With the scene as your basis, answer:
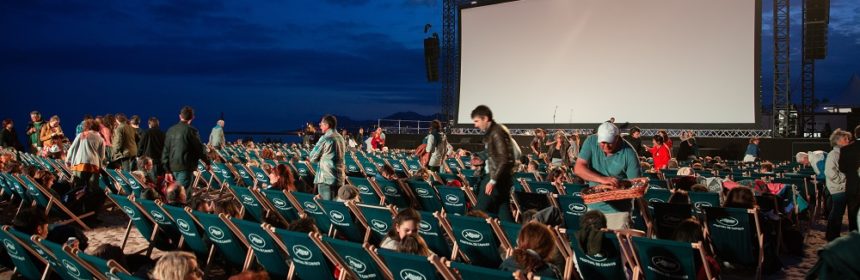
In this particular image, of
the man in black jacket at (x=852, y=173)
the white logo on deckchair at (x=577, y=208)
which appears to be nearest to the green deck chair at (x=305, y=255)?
the white logo on deckchair at (x=577, y=208)

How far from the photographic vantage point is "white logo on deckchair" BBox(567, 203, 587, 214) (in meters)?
5.67

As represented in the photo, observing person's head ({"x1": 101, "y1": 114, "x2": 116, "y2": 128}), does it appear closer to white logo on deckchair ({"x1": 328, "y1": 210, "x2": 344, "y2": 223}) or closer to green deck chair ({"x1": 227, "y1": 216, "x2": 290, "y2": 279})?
white logo on deckchair ({"x1": 328, "y1": 210, "x2": 344, "y2": 223})

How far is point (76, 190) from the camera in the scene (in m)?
7.42

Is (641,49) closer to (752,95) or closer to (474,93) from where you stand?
(752,95)

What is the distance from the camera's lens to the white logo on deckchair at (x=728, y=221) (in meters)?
5.22

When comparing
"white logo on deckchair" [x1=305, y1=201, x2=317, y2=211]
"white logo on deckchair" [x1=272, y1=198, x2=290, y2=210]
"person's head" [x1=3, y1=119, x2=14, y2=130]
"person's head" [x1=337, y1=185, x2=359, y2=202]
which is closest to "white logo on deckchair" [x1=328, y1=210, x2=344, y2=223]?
"white logo on deckchair" [x1=305, y1=201, x2=317, y2=211]

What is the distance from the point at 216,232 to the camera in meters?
4.53

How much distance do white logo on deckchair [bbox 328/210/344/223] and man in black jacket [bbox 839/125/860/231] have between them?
476 cm

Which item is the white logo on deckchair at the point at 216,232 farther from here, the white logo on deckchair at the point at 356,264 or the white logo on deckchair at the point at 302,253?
the white logo on deckchair at the point at 356,264

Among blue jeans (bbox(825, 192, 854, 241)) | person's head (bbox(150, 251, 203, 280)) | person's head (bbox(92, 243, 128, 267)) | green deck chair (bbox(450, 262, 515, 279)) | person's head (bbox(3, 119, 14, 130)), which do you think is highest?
person's head (bbox(3, 119, 14, 130))

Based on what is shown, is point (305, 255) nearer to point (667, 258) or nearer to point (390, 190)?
point (667, 258)

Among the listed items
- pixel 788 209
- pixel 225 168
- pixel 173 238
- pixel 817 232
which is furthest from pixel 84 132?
pixel 817 232

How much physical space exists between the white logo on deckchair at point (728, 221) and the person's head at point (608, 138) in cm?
127

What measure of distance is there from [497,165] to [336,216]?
1.34 m
